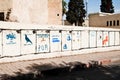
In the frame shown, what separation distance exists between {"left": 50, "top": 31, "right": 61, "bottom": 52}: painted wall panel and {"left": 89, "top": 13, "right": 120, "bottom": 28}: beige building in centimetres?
3765

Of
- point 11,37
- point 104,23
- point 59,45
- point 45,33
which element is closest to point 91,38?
point 59,45

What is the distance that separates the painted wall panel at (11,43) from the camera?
48.3ft

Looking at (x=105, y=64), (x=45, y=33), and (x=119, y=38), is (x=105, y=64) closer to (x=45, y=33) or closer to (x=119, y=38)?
(x=45, y=33)

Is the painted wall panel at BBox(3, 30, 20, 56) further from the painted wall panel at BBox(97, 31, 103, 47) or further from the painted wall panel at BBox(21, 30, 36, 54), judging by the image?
the painted wall panel at BBox(97, 31, 103, 47)

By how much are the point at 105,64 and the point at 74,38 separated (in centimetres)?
330

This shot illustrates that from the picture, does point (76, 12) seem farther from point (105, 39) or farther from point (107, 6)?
point (105, 39)

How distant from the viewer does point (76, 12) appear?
61719 mm

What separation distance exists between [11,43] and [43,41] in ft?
8.54

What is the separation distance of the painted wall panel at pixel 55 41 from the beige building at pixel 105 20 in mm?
37653

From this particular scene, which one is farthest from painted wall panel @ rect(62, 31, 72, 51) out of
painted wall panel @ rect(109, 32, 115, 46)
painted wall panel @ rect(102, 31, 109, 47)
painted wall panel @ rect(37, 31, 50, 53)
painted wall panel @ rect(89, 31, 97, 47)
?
painted wall panel @ rect(109, 32, 115, 46)

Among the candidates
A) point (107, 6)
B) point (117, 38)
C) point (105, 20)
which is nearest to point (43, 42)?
point (117, 38)

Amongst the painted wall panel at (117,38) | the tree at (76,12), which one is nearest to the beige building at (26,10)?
the painted wall panel at (117,38)

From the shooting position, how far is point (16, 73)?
40.4 ft

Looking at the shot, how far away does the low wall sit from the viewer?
48.9 ft
